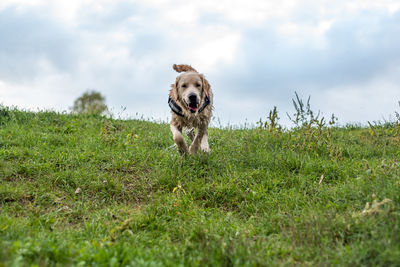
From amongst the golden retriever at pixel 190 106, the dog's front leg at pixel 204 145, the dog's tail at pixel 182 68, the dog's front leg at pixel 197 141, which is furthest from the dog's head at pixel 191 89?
the dog's front leg at pixel 204 145

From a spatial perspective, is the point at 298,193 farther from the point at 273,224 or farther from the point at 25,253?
the point at 25,253

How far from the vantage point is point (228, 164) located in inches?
215

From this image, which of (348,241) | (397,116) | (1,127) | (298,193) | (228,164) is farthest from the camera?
(1,127)

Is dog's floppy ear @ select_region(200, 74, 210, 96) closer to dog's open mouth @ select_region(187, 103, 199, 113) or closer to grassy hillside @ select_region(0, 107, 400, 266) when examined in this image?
dog's open mouth @ select_region(187, 103, 199, 113)

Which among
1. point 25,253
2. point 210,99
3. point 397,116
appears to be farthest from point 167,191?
point 397,116

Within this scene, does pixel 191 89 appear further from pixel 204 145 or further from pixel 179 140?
pixel 204 145

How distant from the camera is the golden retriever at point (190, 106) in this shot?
A: 18.2 ft

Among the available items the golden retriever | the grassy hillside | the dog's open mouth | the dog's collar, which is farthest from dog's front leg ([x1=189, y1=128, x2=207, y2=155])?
the dog's open mouth

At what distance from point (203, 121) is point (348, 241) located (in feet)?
11.5

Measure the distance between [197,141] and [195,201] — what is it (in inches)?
68.8

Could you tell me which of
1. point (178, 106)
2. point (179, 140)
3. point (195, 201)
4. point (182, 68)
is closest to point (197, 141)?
point (179, 140)

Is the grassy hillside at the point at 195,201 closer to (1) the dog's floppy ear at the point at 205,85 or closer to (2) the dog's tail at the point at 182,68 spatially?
(1) the dog's floppy ear at the point at 205,85

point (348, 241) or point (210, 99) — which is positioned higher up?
point (210, 99)

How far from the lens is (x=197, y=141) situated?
19.7ft
